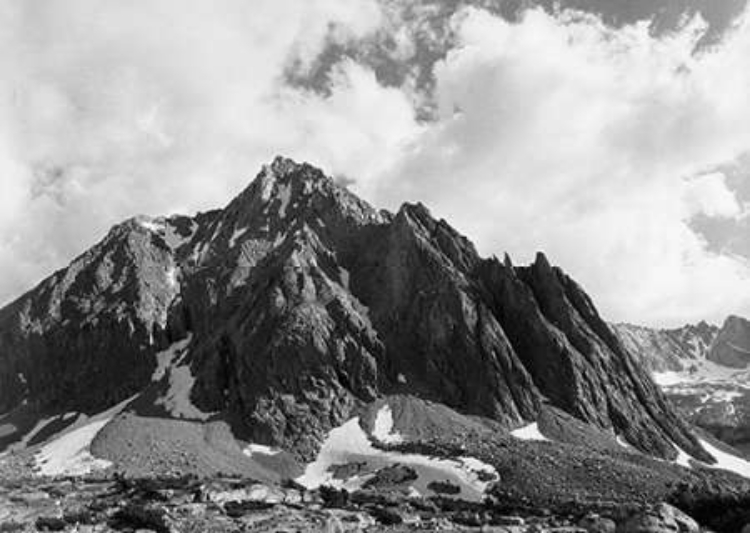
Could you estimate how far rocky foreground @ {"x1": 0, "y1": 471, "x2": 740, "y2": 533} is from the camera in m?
73.3

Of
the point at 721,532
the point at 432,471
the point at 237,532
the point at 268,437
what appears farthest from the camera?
the point at 268,437

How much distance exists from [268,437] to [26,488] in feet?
188

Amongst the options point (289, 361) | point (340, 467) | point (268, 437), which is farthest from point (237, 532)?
point (289, 361)

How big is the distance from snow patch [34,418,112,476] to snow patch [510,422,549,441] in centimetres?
8633

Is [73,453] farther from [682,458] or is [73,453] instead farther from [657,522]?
[657,522]

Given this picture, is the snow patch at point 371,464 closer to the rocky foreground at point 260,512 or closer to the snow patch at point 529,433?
the rocky foreground at point 260,512

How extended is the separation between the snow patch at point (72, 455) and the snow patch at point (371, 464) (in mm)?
44032

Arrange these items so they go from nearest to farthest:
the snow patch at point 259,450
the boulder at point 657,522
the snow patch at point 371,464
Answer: the boulder at point 657,522 → the snow patch at point 371,464 → the snow patch at point 259,450

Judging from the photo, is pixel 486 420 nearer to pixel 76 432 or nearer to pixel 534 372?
pixel 534 372

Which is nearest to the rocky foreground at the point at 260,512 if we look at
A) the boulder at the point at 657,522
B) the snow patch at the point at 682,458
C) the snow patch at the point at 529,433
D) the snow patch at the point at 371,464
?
the boulder at the point at 657,522

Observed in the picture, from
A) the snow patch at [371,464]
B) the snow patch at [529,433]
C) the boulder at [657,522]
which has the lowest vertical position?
the boulder at [657,522]

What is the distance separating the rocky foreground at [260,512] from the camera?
2886 inches

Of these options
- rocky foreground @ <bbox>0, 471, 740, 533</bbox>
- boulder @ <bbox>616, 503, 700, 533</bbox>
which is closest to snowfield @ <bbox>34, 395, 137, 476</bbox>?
rocky foreground @ <bbox>0, 471, 740, 533</bbox>

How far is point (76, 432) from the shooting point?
18862 centimetres
